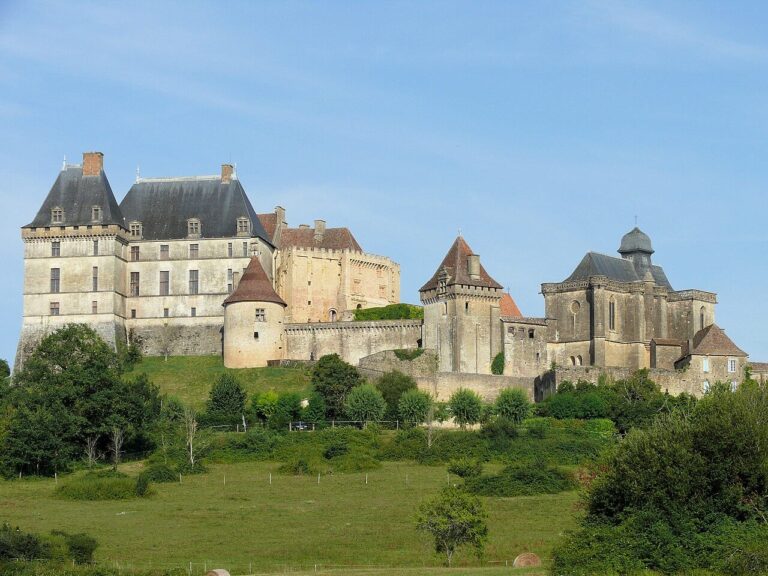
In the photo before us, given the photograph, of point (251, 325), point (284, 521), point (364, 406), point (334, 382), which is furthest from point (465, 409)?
point (284, 521)

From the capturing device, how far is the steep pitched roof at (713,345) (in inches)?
3529

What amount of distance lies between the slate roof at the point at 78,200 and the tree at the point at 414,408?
22139mm

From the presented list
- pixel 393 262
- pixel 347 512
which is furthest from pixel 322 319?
pixel 347 512

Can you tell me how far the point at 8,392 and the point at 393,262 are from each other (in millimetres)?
32823

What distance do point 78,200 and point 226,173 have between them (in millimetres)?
9312

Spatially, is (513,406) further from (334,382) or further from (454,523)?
(454,523)

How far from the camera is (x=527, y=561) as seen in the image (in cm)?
4756

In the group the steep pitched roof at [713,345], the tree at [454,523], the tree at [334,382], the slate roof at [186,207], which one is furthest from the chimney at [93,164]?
the tree at [454,523]

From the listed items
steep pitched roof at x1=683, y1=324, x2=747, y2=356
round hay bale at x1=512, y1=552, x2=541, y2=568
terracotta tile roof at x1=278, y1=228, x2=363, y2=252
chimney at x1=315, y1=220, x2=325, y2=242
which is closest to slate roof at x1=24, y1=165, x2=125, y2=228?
terracotta tile roof at x1=278, y1=228, x2=363, y2=252

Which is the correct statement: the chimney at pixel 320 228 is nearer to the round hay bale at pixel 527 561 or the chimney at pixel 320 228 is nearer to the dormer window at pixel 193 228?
the dormer window at pixel 193 228

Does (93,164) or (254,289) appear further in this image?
(93,164)

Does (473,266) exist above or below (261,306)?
above

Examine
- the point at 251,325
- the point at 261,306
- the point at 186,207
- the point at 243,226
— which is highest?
the point at 186,207

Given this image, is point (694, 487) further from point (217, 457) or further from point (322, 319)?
point (322, 319)
